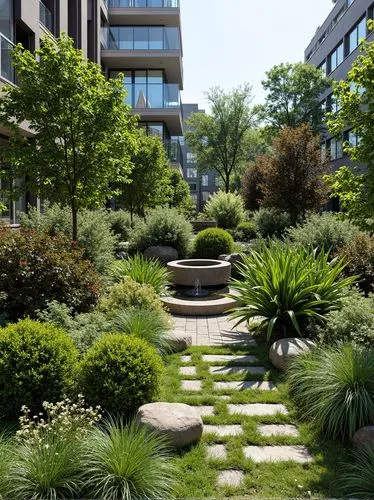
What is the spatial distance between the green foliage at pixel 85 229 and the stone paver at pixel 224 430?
649cm

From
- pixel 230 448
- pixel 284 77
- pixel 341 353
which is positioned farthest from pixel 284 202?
pixel 284 77

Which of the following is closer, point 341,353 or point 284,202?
point 341,353

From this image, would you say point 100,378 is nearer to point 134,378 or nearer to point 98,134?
point 134,378

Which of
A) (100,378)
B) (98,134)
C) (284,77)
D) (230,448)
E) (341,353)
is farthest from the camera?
(284,77)

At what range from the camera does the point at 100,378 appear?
4738 millimetres

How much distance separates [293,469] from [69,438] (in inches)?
71.8

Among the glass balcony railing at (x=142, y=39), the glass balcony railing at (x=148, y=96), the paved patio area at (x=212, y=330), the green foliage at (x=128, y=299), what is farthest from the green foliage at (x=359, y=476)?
the glass balcony railing at (x=142, y=39)

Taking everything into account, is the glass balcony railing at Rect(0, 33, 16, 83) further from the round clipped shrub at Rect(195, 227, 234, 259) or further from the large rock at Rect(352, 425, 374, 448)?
the large rock at Rect(352, 425, 374, 448)

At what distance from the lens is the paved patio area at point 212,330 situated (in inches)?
311

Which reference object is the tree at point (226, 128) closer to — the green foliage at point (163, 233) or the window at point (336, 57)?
the window at point (336, 57)

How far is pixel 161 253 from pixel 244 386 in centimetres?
889

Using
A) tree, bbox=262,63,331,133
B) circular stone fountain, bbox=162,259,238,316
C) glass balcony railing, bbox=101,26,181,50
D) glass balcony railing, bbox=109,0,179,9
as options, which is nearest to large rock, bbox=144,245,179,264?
circular stone fountain, bbox=162,259,238,316

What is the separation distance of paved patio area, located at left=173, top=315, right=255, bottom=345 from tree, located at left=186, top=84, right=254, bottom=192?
3485 cm

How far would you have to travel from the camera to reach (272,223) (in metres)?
20.5
